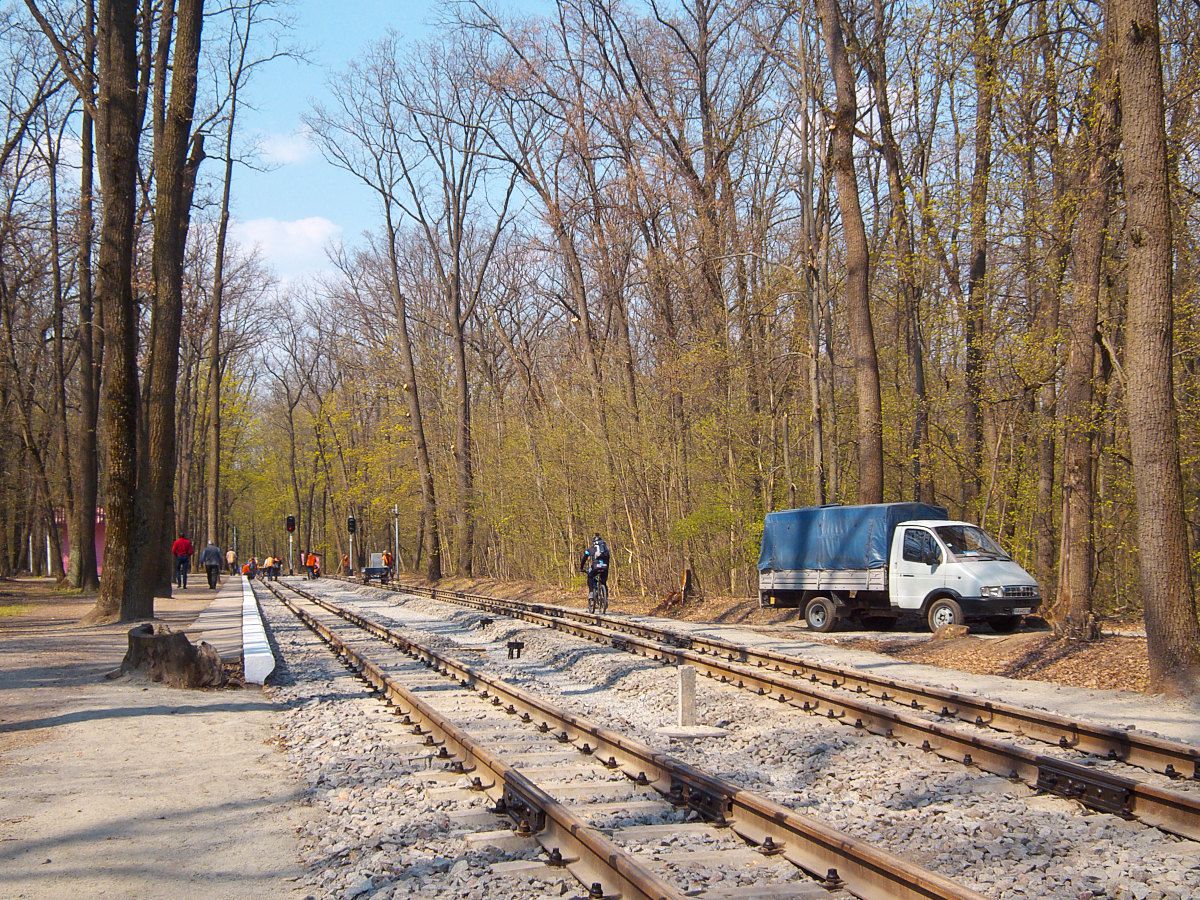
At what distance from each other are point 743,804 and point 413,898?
86.3 inches

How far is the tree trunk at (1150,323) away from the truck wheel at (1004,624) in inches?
247

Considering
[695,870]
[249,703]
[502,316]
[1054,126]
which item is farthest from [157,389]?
[502,316]

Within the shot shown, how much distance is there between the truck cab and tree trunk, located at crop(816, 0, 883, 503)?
240 cm

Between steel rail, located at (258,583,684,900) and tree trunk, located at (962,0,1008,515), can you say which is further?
tree trunk, located at (962,0,1008,515)

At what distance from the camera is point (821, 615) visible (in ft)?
69.3

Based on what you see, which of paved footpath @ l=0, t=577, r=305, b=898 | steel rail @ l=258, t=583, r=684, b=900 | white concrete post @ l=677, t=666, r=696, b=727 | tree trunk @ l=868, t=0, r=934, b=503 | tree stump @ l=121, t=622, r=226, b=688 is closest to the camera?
steel rail @ l=258, t=583, r=684, b=900

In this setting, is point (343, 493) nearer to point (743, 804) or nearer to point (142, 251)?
point (142, 251)

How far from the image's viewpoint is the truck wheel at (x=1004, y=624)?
18.8 m

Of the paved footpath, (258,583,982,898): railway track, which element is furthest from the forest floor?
the paved footpath

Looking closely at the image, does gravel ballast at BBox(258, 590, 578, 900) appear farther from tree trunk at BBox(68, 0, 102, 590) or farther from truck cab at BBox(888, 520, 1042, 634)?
tree trunk at BBox(68, 0, 102, 590)

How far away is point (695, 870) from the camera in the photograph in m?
5.91

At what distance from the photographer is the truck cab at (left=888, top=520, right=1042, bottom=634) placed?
18.0 m

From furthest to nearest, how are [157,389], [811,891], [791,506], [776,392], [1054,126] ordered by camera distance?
1. [776,392]
2. [791,506]
3. [157,389]
4. [1054,126]
5. [811,891]

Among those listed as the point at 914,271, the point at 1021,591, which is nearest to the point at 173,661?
the point at 1021,591
